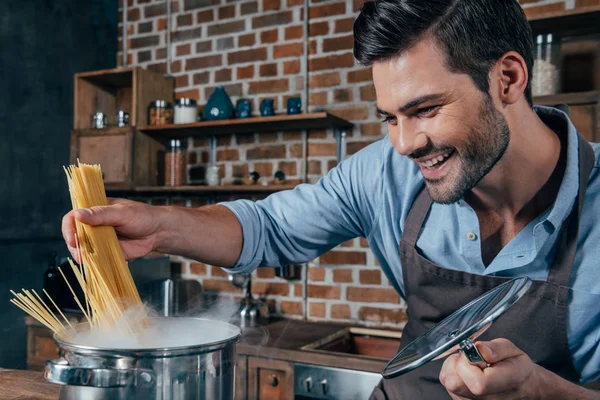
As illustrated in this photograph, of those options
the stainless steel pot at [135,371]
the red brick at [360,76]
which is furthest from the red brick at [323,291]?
the stainless steel pot at [135,371]

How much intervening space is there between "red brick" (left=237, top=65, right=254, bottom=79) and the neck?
1974mm

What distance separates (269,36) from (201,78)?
49 cm

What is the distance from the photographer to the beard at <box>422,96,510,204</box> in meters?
1.20

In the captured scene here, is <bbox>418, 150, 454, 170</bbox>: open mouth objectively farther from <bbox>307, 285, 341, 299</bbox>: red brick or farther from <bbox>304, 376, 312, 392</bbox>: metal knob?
<bbox>307, 285, 341, 299</bbox>: red brick

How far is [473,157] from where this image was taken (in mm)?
1203

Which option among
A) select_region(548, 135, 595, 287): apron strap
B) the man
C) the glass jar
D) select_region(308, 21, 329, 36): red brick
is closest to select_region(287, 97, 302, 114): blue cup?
select_region(308, 21, 329, 36): red brick

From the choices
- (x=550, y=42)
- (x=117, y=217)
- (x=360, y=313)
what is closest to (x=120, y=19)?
(x=360, y=313)

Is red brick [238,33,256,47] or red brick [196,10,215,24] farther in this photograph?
red brick [196,10,215,24]

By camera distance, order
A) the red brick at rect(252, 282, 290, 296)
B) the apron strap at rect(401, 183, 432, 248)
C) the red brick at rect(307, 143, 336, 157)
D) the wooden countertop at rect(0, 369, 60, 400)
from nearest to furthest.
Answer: the wooden countertop at rect(0, 369, 60, 400) < the apron strap at rect(401, 183, 432, 248) < the red brick at rect(307, 143, 336, 157) < the red brick at rect(252, 282, 290, 296)

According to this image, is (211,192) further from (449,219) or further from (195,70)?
(449,219)

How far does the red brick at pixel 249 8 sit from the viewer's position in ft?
10.0

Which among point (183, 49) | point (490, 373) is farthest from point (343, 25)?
point (490, 373)

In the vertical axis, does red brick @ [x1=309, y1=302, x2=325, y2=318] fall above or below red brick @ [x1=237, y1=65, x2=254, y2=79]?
below

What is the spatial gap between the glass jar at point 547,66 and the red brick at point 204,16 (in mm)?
1848
